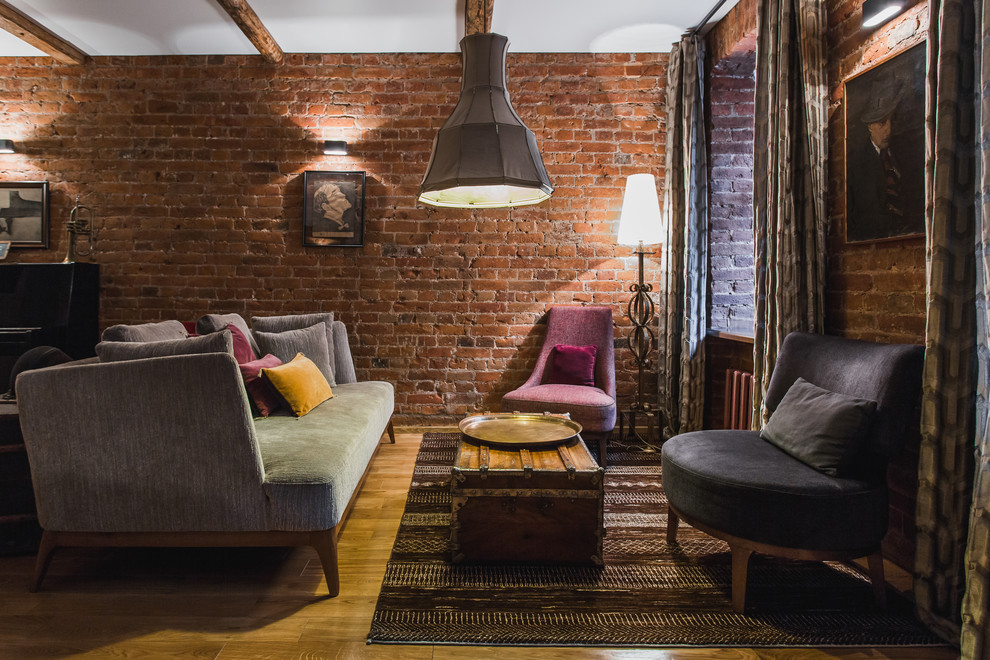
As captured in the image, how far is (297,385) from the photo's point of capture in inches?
113

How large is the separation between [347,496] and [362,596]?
36cm

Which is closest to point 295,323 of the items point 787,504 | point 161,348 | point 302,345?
point 302,345

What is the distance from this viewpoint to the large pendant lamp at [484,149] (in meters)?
2.82

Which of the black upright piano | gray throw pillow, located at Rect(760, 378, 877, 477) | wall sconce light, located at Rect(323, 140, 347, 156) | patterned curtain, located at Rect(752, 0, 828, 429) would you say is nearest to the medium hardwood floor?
gray throw pillow, located at Rect(760, 378, 877, 477)

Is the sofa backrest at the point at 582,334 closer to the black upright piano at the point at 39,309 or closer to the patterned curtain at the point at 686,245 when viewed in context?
the patterned curtain at the point at 686,245

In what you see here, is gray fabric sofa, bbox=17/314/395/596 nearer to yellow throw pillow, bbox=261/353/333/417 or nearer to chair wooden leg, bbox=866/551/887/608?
yellow throw pillow, bbox=261/353/333/417

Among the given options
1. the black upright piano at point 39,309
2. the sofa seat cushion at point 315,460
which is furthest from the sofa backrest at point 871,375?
the black upright piano at point 39,309

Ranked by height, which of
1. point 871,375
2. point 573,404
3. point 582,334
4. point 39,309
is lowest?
point 573,404

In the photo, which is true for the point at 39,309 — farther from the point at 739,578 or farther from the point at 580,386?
the point at 739,578

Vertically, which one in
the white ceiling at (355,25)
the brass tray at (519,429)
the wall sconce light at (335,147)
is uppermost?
the white ceiling at (355,25)

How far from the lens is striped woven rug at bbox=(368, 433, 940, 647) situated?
179cm

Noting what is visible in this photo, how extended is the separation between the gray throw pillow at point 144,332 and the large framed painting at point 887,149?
3054 mm

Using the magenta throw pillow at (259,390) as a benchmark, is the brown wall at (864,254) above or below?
above

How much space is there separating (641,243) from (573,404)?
1.26m
